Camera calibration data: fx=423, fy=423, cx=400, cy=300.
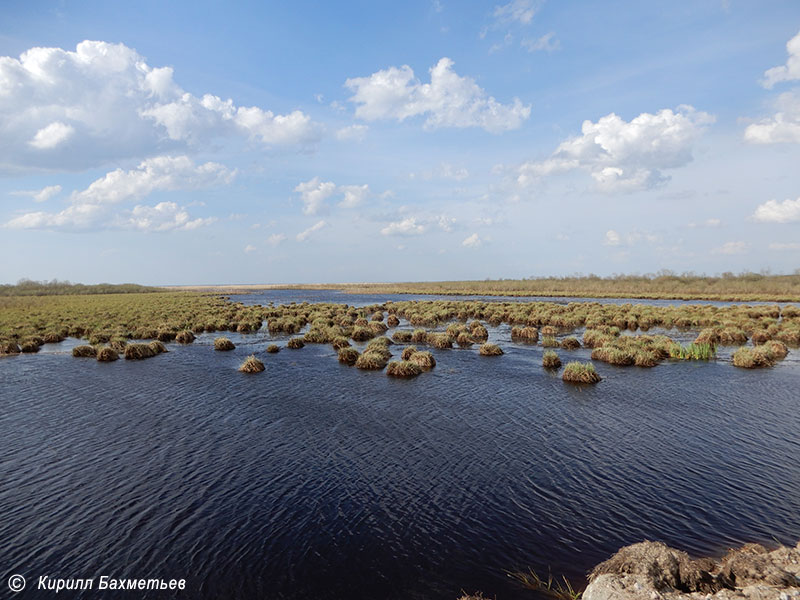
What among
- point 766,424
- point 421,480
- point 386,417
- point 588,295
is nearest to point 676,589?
point 421,480

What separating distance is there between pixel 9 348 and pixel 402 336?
122 feet

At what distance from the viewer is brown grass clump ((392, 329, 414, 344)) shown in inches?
1781

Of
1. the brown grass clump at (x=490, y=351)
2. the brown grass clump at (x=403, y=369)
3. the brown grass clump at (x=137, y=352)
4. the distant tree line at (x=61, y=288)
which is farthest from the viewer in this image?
the distant tree line at (x=61, y=288)

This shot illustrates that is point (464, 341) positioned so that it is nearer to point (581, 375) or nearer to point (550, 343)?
point (550, 343)

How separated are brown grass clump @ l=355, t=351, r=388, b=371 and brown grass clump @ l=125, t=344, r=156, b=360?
61.2 feet

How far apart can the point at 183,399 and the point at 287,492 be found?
13.2 m

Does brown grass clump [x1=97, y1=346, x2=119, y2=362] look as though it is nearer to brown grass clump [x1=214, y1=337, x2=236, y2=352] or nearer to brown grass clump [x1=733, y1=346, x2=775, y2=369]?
brown grass clump [x1=214, y1=337, x2=236, y2=352]

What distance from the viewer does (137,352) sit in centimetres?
3550

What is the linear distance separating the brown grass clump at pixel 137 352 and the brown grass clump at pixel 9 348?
1331 cm

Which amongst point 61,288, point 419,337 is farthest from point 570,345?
point 61,288

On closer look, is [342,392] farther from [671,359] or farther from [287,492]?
[671,359]

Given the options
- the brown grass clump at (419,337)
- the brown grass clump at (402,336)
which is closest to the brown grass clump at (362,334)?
the brown grass clump at (402,336)

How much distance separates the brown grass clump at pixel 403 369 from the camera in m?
29.1

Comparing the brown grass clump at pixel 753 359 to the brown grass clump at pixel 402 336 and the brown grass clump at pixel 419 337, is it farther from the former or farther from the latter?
the brown grass clump at pixel 402 336
